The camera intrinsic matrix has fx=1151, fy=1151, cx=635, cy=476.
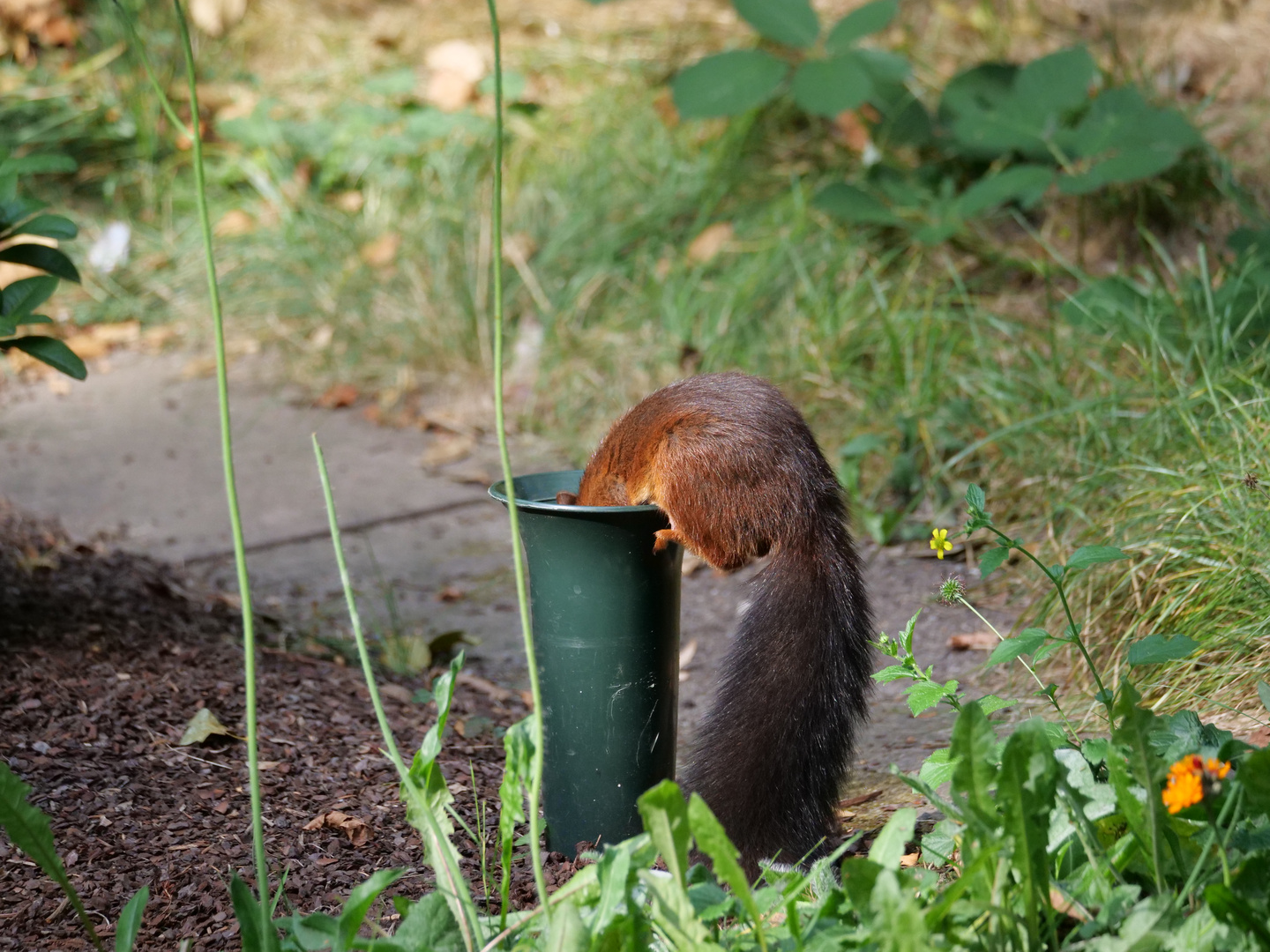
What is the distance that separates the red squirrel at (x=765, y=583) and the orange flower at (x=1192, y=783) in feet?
1.80

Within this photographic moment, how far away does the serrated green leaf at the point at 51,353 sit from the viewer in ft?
7.74

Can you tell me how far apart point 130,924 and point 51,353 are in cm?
139

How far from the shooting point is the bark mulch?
5.92ft

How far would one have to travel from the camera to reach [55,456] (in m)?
4.88

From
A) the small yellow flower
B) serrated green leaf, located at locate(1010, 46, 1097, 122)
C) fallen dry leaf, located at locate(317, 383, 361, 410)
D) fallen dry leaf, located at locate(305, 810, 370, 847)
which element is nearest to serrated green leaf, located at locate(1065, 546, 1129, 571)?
the small yellow flower

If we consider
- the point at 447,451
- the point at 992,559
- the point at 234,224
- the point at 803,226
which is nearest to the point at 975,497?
the point at 992,559

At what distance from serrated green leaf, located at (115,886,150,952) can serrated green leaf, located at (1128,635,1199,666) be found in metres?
1.38

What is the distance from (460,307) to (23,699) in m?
3.30

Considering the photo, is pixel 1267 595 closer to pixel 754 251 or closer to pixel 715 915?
pixel 715 915

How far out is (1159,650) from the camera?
164 cm

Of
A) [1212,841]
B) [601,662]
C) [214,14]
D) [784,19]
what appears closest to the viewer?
[1212,841]

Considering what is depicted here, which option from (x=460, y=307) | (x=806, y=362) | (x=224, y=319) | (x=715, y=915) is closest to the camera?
(x=715, y=915)

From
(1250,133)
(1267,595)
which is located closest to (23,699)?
(1267,595)

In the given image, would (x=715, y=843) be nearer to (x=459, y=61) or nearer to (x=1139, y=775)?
(x=1139, y=775)
